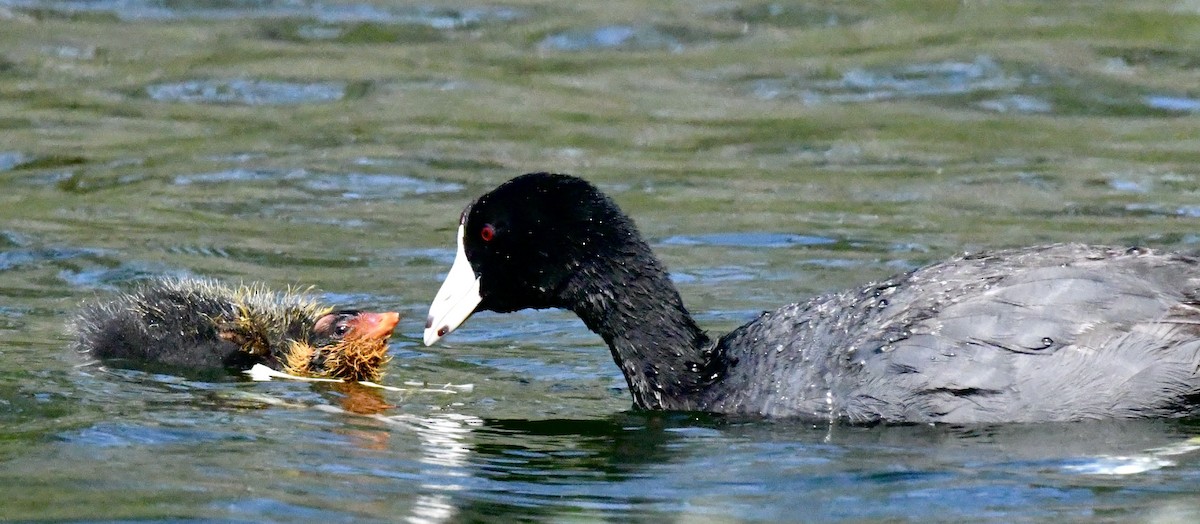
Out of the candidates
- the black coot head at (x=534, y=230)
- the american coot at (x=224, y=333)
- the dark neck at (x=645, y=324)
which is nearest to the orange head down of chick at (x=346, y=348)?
the american coot at (x=224, y=333)

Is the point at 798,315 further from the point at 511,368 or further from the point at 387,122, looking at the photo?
the point at 387,122

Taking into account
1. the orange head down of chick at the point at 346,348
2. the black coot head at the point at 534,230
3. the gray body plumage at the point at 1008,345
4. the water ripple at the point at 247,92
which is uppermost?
the water ripple at the point at 247,92

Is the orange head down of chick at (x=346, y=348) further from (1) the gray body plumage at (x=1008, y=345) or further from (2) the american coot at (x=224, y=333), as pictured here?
(1) the gray body plumage at (x=1008, y=345)

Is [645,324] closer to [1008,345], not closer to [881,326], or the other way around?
[881,326]

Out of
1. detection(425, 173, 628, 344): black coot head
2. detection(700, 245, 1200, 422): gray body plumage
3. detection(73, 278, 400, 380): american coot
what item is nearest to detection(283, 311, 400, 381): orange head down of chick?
detection(73, 278, 400, 380): american coot

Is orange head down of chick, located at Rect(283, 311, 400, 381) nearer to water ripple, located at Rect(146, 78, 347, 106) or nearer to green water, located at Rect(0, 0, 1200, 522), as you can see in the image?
green water, located at Rect(0, 0, 1200, 522)

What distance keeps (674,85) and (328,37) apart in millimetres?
2645

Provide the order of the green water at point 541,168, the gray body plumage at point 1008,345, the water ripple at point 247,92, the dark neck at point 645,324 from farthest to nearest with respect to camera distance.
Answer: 1. the water ripple at point 247,92
2. the dark neck at point 645,324
3. the gray body plumage at point 1008,345
4. the green water at point 541,168

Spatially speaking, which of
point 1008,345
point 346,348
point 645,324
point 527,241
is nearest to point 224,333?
point 346,348

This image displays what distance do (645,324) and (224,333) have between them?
161 cm

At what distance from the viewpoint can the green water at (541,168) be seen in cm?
497

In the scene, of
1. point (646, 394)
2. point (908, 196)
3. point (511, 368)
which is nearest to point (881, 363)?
point (646, 394)

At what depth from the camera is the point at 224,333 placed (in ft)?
22.2

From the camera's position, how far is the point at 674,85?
12180 mm
